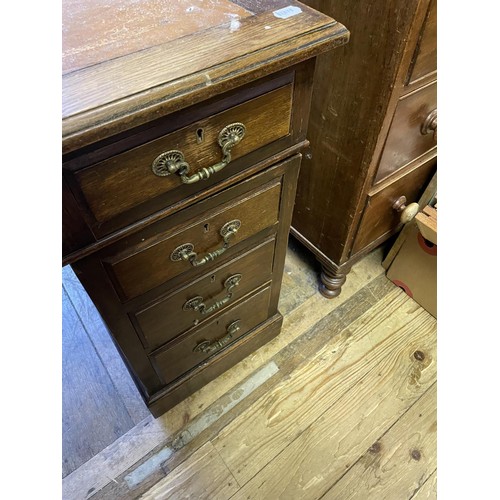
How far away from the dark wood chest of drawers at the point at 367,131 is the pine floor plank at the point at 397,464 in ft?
1.35

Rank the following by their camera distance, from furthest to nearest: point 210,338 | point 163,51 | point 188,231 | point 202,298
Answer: point 210,338
point 202,298
point 188,231
point 163,51

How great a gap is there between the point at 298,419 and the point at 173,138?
818 millimetres

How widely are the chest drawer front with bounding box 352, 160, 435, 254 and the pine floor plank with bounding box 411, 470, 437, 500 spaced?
1.88ft

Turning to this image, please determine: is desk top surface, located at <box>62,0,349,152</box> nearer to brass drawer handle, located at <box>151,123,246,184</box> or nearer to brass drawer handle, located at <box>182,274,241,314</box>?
brass drawer handle, located at <box>151,123,246,184</box>

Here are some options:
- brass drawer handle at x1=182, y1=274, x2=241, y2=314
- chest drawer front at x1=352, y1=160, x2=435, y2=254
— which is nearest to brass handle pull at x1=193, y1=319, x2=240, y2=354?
brass drawer handle at x1=182, y1=274, x2=241, y2=314

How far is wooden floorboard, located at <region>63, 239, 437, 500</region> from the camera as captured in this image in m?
0.93

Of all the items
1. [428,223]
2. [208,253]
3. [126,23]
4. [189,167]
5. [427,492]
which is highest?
[126,23]

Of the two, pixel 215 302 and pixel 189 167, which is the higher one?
pixel 189 167

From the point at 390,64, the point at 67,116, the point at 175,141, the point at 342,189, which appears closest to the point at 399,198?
→ the point at 342,189

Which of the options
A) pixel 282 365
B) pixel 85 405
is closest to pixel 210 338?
pixel 282 365

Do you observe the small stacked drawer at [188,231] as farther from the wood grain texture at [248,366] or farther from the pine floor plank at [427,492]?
the pine floor plank at [427,492]

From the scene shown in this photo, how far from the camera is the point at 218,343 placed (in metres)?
0.94

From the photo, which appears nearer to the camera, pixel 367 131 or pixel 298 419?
pixel 367 131

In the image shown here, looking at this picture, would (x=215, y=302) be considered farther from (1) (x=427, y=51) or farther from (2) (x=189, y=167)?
(1) (x=427, y=51)
